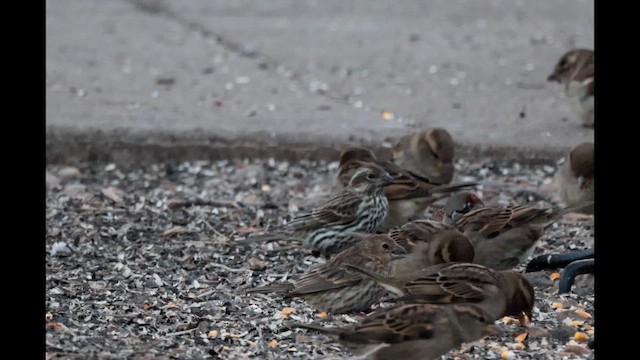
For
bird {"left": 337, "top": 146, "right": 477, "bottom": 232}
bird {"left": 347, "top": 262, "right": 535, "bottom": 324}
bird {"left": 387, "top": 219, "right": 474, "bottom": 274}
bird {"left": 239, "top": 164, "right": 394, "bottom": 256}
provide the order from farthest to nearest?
bird {"left": 337, "top": 146, "right": 477, "bottom": 232} < bird {"left": 239, "top": 164, "right": 394, "bottom": 256} < bird {"left": 387, "top": 219, "right": 474, "bottom": 274} < bird {"left": 347, "top": 262, "right": 535, "bottom": 324}

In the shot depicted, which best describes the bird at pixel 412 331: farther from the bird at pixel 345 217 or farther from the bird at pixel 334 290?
the bird at pixel 345 217

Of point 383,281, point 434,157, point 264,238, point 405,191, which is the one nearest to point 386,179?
point 405,191

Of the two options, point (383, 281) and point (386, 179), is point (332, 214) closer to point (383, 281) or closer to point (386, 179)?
point (386, 179)

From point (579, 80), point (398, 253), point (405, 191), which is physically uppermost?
point (579, 80)

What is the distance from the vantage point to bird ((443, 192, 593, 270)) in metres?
7.51

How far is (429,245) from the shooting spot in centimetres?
706

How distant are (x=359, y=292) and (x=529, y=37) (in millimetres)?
7419

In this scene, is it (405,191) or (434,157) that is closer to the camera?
(405,191)

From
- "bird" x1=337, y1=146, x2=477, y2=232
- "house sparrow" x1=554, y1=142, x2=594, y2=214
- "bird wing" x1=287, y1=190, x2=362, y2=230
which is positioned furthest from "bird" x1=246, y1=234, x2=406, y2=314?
"house sparrow" x1=554, y1=142, x2=594, y2=214

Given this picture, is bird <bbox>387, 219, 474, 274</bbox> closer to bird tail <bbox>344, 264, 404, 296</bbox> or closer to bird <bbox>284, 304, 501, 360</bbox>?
bird tail <bbox>344, 264, 404, 296</bbox>

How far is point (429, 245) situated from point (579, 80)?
3.98m

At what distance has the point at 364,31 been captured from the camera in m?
14.0
